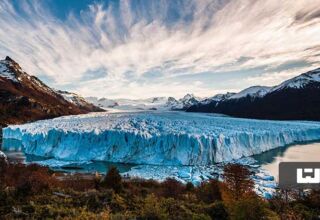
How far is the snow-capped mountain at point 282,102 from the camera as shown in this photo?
259 ft

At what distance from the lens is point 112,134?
2994 centimetres

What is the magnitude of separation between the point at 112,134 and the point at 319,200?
899 inches

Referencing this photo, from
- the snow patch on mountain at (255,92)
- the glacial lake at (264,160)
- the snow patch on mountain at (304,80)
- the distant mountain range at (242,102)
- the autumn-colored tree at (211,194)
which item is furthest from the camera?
the snow patch on mountain at (255,92)

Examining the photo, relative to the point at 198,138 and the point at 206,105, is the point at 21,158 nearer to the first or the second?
the point at 198,138

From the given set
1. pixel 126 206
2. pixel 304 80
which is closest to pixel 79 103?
pixel 304 80

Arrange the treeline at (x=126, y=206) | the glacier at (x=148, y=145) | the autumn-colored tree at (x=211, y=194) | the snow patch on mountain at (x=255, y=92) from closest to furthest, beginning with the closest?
the treeline at (x=126, y=206)
the autumn-colored tree at (x=211, y=194)
the glacier at (x=148, y=145)
the snow patch on mountain at (x=255, y=92)

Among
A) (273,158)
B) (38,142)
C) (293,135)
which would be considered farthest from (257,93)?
(38,142)

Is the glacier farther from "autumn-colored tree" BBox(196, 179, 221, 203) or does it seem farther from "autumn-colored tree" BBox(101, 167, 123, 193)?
"autumn-colored tree" BBox(101, 167, 123, 193)

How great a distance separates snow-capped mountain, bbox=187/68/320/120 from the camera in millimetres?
79000

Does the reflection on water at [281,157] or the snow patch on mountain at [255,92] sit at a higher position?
the snow patch on mountain at [255,92]

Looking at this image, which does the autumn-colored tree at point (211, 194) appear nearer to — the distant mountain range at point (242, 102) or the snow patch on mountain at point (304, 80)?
the distant mountain range at point (242, 102)

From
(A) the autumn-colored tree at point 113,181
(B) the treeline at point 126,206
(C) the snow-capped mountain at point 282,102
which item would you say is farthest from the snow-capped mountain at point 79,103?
(B) the treeline at point 126,206

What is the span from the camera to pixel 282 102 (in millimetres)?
88125

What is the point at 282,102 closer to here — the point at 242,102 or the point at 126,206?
the point at 242,102
